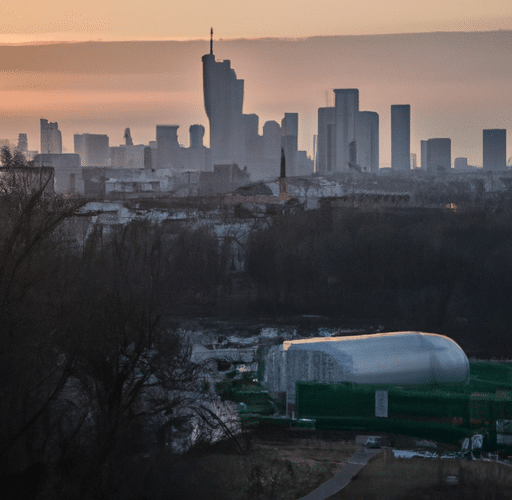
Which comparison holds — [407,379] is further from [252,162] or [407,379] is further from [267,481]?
[252,162]

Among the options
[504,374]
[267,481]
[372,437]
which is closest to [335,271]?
[504,374]

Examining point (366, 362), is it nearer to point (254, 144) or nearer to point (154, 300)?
point (154, 300)

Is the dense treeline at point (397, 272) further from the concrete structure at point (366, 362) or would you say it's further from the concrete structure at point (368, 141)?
the concrete structure at point (368, 141)

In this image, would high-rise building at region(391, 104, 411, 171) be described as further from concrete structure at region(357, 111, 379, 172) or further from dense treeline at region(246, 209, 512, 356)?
dense treeline at region(246, 209, 512, 356)

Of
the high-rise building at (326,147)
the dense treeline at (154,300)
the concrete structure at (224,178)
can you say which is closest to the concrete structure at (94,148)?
the high-rise building at (326,147)

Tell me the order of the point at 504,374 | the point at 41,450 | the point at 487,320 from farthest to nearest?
the point at 487,320
the point at 504,374
the point at 41,450

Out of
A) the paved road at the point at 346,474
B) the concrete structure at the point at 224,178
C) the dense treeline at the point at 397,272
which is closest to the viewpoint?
the paved road at the point at 346,474
